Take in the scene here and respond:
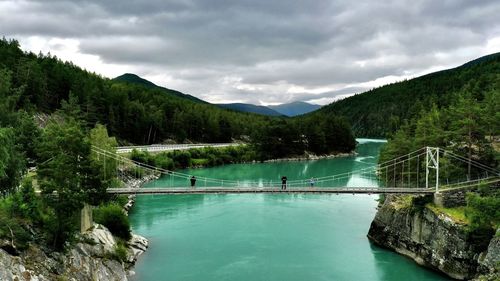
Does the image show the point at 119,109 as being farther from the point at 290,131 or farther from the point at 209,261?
the point at 209,261

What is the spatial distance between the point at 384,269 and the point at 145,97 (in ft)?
247

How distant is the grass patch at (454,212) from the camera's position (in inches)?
839

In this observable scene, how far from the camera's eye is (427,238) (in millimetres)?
22812

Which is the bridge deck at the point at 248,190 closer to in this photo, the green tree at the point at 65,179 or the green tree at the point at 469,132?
the green tree at the point at 65,179

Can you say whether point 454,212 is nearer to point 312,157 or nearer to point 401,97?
point 312,157

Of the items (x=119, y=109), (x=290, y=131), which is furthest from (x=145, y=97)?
(x=290, y=131)

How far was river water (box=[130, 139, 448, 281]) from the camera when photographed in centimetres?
2184

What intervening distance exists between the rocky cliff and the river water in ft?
3.70

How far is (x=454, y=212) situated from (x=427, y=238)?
194cm

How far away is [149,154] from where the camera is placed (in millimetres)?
54125

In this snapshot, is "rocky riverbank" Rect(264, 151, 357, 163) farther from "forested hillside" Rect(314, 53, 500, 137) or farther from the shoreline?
"forested hillside" Rect(314, 53, 500, 137)

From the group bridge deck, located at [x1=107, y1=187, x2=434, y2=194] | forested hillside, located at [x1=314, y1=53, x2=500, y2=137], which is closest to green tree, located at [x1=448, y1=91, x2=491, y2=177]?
bridge deck, located at [x1=107, y1=187, x2=434, y2=194]

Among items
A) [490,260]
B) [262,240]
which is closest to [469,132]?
[490,260]

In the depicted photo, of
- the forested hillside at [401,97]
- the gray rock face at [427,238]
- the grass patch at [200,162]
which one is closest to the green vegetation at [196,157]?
the grass patch at [200,162]
